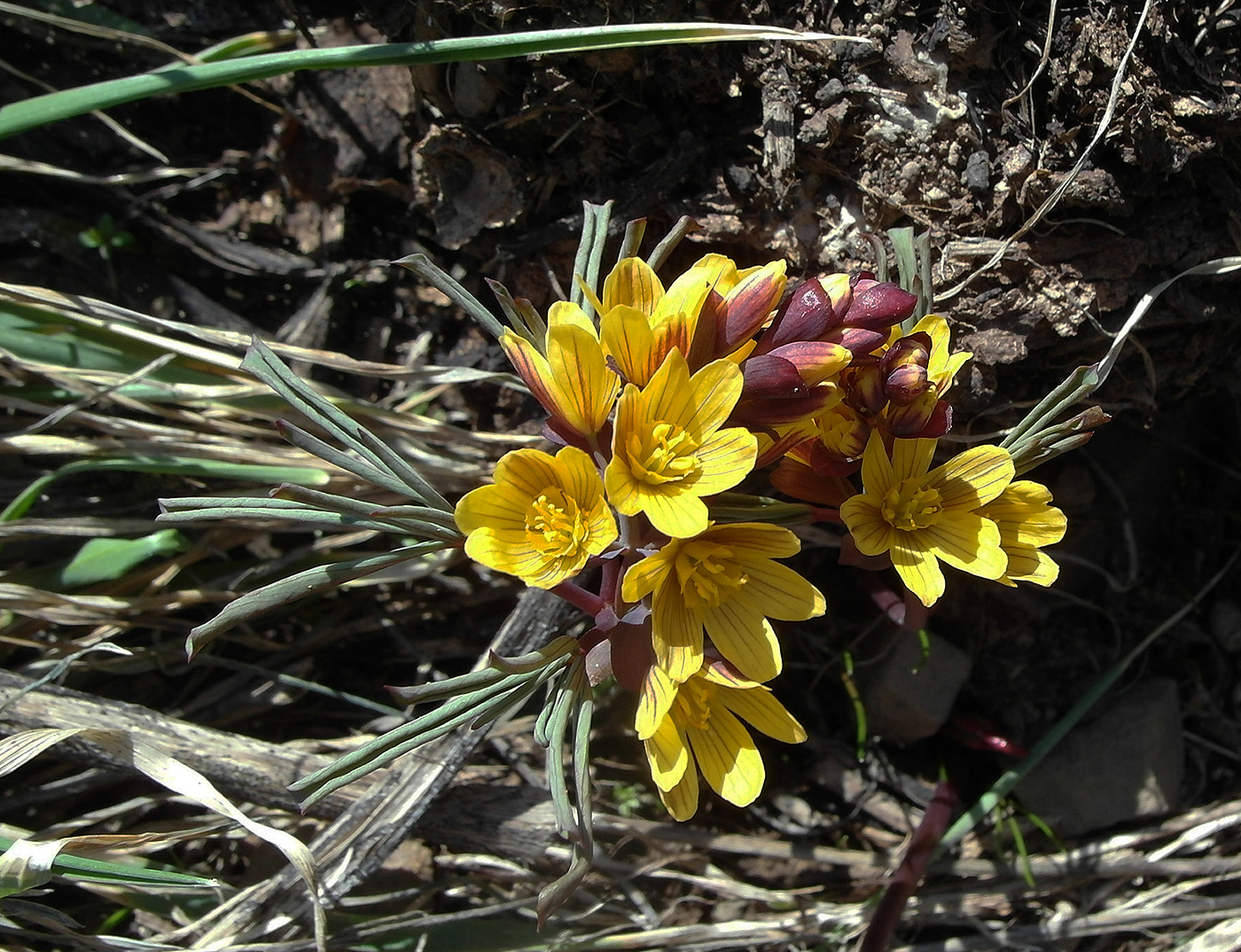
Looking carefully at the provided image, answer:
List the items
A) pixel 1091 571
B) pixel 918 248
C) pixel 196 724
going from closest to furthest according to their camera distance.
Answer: pixel 918 248 < pixel 196 724 < pixel 1091 571

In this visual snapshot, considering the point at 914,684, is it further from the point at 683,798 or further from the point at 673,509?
the point at 673,509

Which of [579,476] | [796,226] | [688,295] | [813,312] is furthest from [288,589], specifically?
[796,226]

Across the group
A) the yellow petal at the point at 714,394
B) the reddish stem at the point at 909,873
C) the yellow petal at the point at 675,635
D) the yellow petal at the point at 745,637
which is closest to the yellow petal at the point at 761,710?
the yellow petal at the point at 745,637

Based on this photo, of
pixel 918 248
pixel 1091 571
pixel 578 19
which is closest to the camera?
pixel 918 248

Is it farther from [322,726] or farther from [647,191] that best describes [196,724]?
[647,191]

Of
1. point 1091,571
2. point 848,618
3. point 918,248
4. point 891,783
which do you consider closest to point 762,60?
point 918,248

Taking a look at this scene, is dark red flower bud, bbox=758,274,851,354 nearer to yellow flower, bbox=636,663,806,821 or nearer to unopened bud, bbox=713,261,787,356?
unopened bud, bbox=713,261,787,356

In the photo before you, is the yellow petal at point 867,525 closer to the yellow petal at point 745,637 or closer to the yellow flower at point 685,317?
the yellow petal at point 745,637
